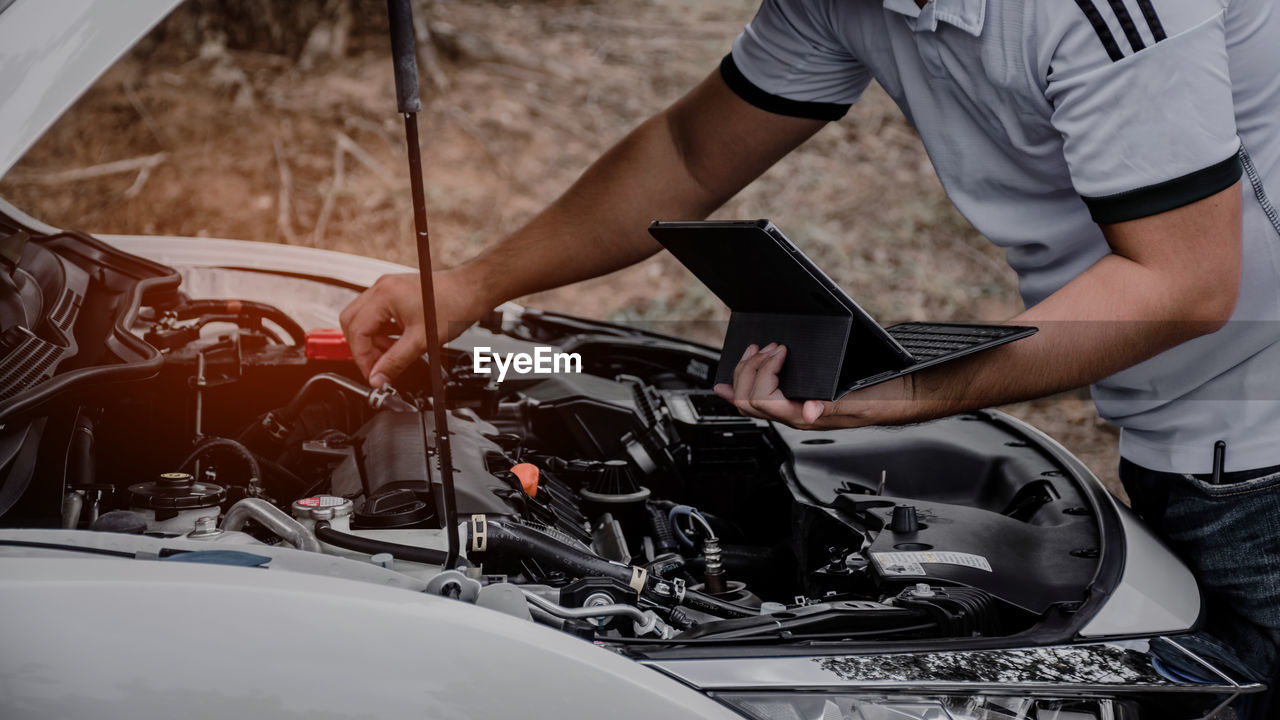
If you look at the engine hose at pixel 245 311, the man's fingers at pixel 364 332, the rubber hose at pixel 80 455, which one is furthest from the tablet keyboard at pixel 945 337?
the engine hose at pixel 245 311

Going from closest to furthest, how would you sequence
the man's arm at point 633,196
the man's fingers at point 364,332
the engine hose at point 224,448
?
the engine hose at point 224,448, the man's fingers at point 364,332, the man's arm at point 633,196

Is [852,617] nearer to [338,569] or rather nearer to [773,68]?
[338,569]

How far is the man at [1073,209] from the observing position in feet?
A: 3.79

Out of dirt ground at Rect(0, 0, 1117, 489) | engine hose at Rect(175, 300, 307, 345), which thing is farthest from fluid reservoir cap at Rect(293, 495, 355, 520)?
dirt ground at Rect(0, 0, 1117, 489)

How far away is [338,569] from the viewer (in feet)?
3.73

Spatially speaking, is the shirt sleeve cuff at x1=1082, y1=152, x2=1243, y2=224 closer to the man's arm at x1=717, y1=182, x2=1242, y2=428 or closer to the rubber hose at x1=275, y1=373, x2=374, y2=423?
the man's arm at x1=717, y1=182, x2=1242, y2=428

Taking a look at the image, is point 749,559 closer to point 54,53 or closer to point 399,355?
point 399,355

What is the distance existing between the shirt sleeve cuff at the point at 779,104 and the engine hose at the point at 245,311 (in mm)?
1069

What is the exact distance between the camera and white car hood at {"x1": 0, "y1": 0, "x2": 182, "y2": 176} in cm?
106

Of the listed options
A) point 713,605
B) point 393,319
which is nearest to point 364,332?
point 393,319

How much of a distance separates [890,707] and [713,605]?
13.3 inches

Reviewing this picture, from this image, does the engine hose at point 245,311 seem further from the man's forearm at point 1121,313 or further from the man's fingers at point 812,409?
the man's forearm at point 1121,313

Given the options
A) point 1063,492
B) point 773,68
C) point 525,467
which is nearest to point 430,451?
point 525,467

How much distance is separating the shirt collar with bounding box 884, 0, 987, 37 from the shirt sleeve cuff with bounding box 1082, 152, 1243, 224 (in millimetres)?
325
